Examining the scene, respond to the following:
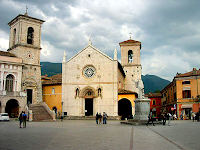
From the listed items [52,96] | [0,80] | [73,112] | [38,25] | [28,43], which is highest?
[38,25]

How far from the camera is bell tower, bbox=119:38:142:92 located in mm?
52375

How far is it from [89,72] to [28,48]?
12.3 metres

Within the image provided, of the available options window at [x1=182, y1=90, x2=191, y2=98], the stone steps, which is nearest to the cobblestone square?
the stone steps

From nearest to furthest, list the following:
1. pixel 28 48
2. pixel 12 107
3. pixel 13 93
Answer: pixel 13 93 < pixel 12 107 < pixel 28 48

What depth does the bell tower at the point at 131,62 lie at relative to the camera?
5238 cm

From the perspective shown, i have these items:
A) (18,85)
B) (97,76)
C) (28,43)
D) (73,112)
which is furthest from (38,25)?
(73,112)

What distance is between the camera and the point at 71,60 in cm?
4334

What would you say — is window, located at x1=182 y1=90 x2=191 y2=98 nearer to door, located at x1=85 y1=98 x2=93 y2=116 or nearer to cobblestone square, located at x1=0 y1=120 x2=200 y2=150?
door, located at x1=85 y1=98 x2=93 y2=116

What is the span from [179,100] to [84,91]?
17.6 m

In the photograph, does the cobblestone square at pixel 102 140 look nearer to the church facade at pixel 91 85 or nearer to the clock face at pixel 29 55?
the church facade at pixel 91 85

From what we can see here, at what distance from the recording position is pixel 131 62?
2096 inches

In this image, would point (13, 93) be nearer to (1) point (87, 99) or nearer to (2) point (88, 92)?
(1) point (87, 99)

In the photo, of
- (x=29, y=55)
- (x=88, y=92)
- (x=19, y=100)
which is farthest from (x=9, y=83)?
(x=88, y=92)

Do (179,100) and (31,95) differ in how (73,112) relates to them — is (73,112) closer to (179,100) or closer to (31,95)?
(31,95)
